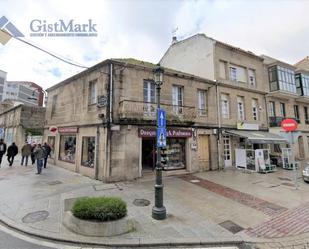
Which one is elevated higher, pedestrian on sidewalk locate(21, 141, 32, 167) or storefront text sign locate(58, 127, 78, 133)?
storefront text sign locate(58, 127, 78, 133)

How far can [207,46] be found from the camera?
50.0 feet

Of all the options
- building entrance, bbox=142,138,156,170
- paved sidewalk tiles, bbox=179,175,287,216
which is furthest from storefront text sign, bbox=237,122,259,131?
building entrance, bbox=142,138,156,170

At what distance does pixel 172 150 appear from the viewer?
12398 mm

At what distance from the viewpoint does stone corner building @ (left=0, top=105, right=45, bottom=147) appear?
21720 millimetres

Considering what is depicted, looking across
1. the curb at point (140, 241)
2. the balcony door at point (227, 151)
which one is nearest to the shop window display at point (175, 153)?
the balcony door at point (227, 151)

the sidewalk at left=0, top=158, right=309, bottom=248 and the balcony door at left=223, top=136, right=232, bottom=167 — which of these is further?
the balcony door at left=223, top=136, right=232, bottom=167

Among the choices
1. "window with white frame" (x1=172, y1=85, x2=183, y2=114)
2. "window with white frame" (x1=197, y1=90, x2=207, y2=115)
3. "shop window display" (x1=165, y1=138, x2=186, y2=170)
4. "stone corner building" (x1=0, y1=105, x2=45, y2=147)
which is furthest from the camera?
"stone corner building" (x1=0, y1=105, x2=45, y2=147)

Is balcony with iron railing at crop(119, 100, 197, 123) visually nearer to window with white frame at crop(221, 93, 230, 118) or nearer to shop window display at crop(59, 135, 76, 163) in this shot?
window with white frame at crop(221, 93, 230, 118)

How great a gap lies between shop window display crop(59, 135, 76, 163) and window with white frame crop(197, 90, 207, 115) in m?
8.71

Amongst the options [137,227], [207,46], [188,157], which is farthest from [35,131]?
[137,227]

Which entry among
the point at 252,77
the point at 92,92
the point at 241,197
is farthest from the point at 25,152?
the point at 252,77

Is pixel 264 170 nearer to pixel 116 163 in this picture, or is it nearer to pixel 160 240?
pixel 116 163

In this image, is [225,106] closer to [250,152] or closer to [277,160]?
[250,152]

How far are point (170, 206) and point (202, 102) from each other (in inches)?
357
